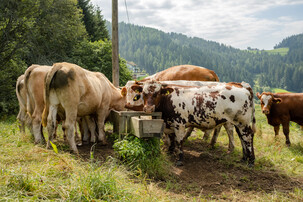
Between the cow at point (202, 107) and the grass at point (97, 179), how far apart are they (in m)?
1.06

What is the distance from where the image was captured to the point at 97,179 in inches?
152

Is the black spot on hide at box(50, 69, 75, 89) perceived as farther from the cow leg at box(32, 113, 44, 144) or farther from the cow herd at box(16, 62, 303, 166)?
the cow leg at box(32, 113, 44, 144)

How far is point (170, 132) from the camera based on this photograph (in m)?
7.25

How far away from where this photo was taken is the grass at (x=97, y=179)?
144 inches

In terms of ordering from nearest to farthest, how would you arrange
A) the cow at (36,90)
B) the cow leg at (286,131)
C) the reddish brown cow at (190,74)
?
1. the cow at (36,90)
2. the cow leg at (286,131)
3. the reddish brown cow at (190,74)

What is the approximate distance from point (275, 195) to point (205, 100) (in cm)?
279

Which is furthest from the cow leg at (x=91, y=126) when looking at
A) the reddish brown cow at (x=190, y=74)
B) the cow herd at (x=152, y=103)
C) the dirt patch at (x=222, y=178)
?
the dirt patch at (x=222, y=178)

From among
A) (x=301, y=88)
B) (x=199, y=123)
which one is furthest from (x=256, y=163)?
(x=301, y=88)

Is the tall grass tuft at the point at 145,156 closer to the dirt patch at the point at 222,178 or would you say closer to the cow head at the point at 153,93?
the dirt patch at the point at 222,178

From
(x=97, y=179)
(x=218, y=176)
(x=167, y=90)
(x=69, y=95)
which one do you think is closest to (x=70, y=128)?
(x=69, y=95)

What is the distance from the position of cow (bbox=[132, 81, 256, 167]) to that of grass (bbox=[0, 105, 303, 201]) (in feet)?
3.47

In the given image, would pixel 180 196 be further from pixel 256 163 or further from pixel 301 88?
pixel 301 88

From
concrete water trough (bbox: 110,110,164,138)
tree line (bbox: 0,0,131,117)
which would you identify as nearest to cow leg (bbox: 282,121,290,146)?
concrete water trough (bbox: 110,110,164,138)

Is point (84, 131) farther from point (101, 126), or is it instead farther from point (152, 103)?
point (152, 103)
